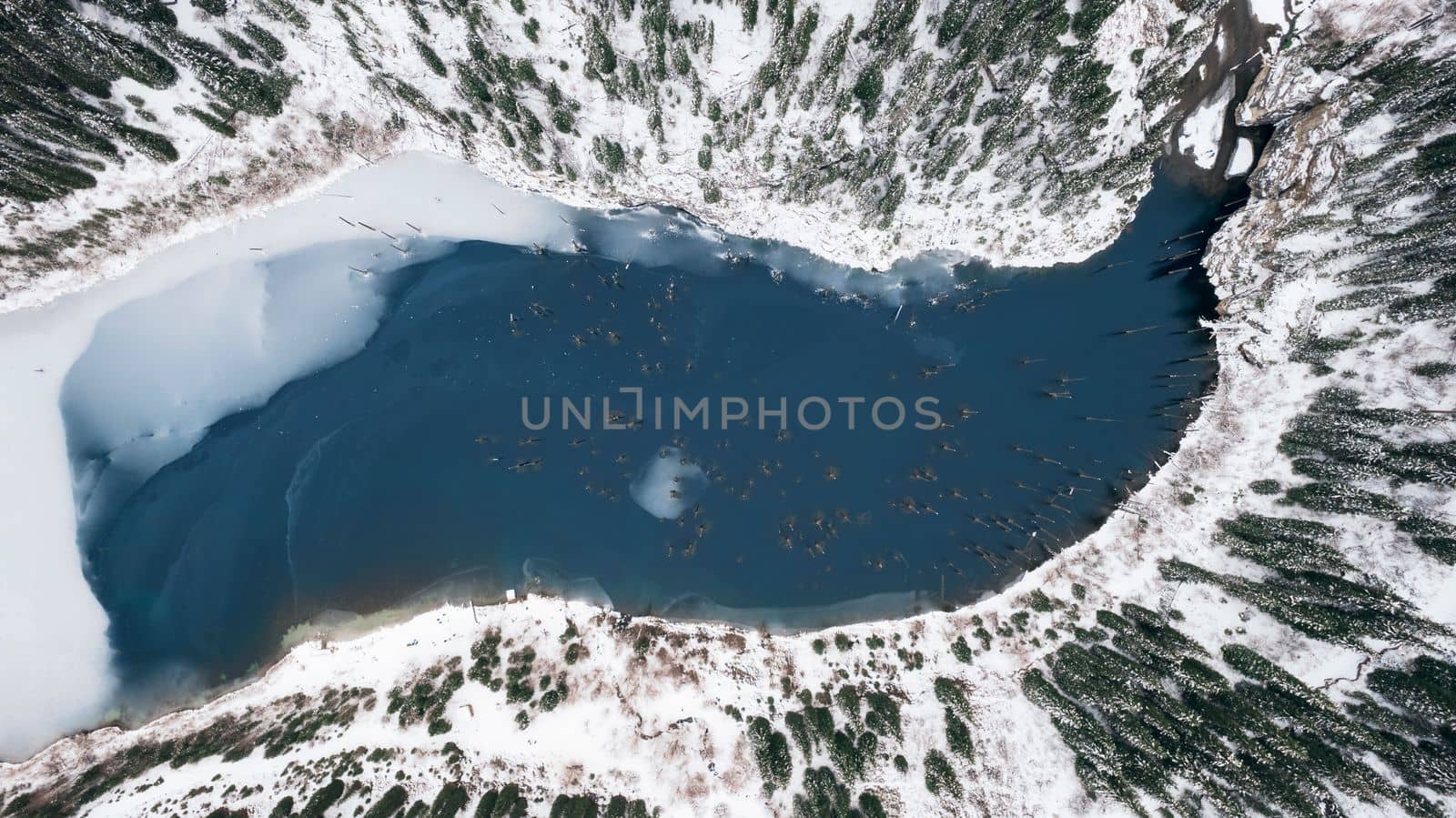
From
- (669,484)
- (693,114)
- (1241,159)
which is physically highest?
(1241,159)

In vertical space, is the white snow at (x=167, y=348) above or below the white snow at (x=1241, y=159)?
below

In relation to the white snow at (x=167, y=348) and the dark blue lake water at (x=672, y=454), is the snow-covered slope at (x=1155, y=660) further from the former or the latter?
the white snow at (x=167, y=348)

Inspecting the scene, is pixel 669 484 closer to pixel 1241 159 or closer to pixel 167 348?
pixel 167 348

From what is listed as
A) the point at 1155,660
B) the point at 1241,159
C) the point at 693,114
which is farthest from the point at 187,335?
the point at 1241,159

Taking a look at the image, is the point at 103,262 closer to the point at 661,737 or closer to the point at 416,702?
the point at 416,702

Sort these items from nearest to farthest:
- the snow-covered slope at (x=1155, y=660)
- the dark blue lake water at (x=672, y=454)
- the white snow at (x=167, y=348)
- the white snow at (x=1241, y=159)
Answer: the snow-covered slope at (x=1155, y=660) → the white snow at (x=1241, y=159) → the white snow at (x=167, y=348) → the dark blue lake water at (x=672, y=454)

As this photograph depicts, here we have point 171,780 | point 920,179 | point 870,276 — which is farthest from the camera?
point 870,276

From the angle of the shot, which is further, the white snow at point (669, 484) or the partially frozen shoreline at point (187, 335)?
the white snow at point (669, 484)

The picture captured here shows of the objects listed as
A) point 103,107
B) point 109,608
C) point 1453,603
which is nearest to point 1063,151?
point 1453,603

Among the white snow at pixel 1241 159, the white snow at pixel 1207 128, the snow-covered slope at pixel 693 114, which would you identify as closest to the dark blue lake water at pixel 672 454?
the snow-covered slope at pixel 693 114
